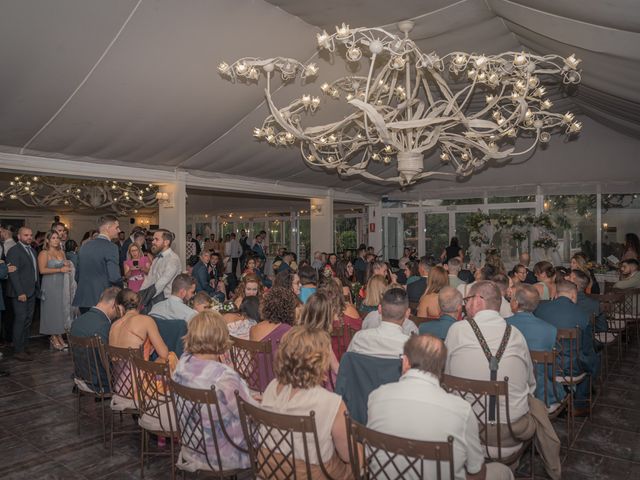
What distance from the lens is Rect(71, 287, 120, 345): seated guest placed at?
12.5 feet

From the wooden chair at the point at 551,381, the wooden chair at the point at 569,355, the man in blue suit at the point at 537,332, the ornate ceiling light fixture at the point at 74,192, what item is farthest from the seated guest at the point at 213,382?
the ornate ceiling light fixture at the point at 74,192

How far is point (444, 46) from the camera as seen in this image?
5.89 metres

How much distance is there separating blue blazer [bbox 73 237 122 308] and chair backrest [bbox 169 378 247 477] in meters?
3.55

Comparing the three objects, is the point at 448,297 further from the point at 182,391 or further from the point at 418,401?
the point at 182,391

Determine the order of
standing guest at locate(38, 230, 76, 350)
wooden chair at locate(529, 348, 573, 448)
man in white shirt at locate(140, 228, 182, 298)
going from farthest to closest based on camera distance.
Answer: standing guest at locate(38, 230, 76, 350) < man in white shirt at locate(140, 228, 182, 298) < wooden chair at locate(529, 348, 573, 448)

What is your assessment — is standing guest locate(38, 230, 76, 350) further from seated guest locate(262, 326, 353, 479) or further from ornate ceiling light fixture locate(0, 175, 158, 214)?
ornate ceiling light fixture locate(0, 175, 158, 214)

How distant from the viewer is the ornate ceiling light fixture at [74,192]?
12438mm

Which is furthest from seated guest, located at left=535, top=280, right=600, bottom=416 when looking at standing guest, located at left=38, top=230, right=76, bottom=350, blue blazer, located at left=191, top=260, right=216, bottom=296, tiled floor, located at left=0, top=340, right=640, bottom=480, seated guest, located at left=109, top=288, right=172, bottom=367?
standing guest, located at left=38, top=230, right=76, bottom=350

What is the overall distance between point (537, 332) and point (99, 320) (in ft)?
10.9

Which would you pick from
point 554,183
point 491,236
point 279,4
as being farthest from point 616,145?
point 279,4

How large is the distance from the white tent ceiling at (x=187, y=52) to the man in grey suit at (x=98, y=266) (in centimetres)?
145

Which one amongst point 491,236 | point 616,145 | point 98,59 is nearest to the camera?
point 98,59

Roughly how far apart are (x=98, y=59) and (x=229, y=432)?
4166mm

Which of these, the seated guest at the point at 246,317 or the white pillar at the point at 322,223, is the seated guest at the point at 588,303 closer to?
the seated guest at the point at 246,317
